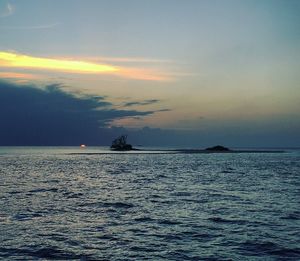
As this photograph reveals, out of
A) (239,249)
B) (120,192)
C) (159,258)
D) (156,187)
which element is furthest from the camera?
(156,187)

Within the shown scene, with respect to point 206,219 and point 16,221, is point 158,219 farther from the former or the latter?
point 16,221

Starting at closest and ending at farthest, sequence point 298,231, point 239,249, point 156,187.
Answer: point 239,249
point 298,231
point 156,187

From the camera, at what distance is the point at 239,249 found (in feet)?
58.9

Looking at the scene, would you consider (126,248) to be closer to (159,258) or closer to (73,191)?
(159,258)

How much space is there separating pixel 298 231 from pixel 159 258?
32.3 ft

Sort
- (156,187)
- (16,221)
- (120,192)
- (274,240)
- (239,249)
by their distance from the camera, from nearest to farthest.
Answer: (239,249), (274,240), (16,221), (120,192), (156,187)

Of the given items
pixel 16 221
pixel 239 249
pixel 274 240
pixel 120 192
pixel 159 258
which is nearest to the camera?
pixel 159 258

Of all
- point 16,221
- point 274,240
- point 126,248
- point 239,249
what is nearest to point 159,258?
point 126,248

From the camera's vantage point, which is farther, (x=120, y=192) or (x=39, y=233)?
(x=120, y=192)

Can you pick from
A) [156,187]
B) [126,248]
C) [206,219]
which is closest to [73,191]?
[156,187]

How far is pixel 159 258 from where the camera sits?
16.4 metres

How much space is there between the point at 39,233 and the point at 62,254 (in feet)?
15.4

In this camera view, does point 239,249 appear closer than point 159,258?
No

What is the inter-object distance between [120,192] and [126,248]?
23515mm
